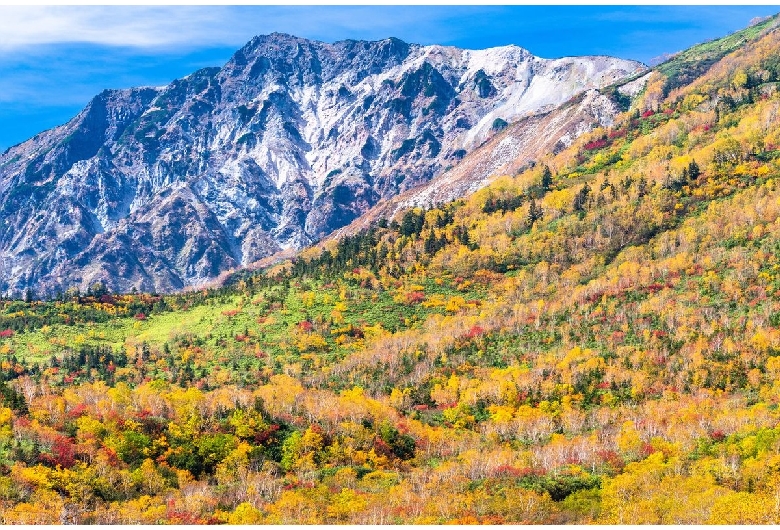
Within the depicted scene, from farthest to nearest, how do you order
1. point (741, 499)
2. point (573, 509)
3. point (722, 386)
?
point (722, 386) < point (573, 509) < point (741, 499)

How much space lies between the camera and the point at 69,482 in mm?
122375

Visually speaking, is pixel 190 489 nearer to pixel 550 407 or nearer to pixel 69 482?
pixel 69 482

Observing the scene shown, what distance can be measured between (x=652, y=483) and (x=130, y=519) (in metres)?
85.4

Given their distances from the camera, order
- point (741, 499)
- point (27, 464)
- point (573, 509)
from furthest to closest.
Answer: point (27, 464) → point (573, 509) → point (741, 499)

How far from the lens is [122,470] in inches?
5221

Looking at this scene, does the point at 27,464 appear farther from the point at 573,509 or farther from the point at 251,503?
the point at 573,509

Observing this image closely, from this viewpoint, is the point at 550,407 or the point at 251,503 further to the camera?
the point at 550,407

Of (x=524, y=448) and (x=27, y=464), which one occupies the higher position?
(x=27, y=464)

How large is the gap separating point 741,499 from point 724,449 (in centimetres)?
3759

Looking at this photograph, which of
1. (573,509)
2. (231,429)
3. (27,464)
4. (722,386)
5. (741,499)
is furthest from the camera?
(722,386)

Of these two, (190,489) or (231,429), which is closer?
(190,489)

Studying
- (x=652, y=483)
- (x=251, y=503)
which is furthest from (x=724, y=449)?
(x=251, y=503)

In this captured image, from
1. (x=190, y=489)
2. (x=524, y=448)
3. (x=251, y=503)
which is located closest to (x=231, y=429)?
(x=190, y=489)

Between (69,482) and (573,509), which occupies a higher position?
(69,482)
